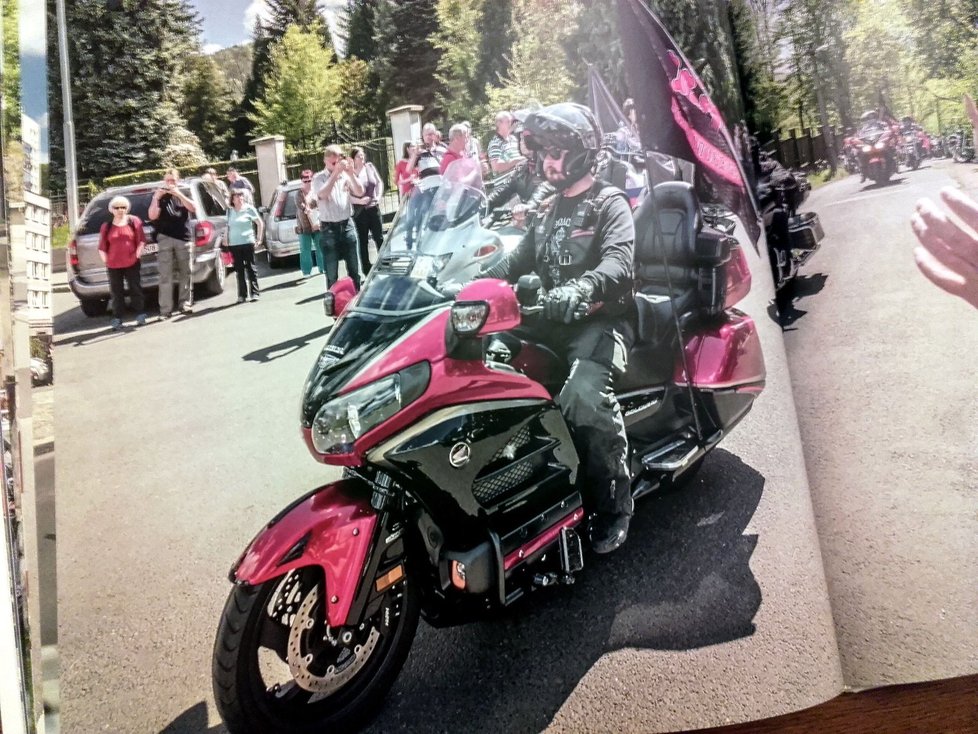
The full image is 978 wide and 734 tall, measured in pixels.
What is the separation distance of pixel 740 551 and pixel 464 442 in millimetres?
914

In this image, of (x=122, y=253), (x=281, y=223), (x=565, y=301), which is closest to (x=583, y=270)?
(x=565, y=301)

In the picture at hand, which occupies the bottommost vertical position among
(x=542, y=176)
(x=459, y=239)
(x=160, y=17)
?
(x=459, y=239)

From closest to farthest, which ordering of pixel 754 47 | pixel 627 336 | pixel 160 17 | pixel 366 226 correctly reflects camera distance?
pixel 160 17
pixel 366 226
pixel 627 336
pixel 754 47

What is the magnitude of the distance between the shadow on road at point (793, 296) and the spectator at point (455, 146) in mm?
1118

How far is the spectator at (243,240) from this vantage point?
1.79m

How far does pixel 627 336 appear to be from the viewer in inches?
79.4

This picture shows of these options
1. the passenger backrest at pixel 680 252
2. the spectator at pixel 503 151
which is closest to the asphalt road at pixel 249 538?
the passenger backrest at pixel 680 252

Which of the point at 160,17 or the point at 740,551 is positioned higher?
the point at 160,17

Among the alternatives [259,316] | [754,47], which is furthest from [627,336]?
[754,47]

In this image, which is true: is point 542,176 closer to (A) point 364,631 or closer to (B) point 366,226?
(B) point 366,226

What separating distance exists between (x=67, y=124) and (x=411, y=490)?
1.11 meters

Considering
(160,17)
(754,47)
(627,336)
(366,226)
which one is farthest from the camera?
(754,47)

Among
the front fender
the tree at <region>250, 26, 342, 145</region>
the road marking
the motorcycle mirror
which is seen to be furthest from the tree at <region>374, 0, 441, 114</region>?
the road marking

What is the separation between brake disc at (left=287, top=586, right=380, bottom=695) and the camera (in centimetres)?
173
